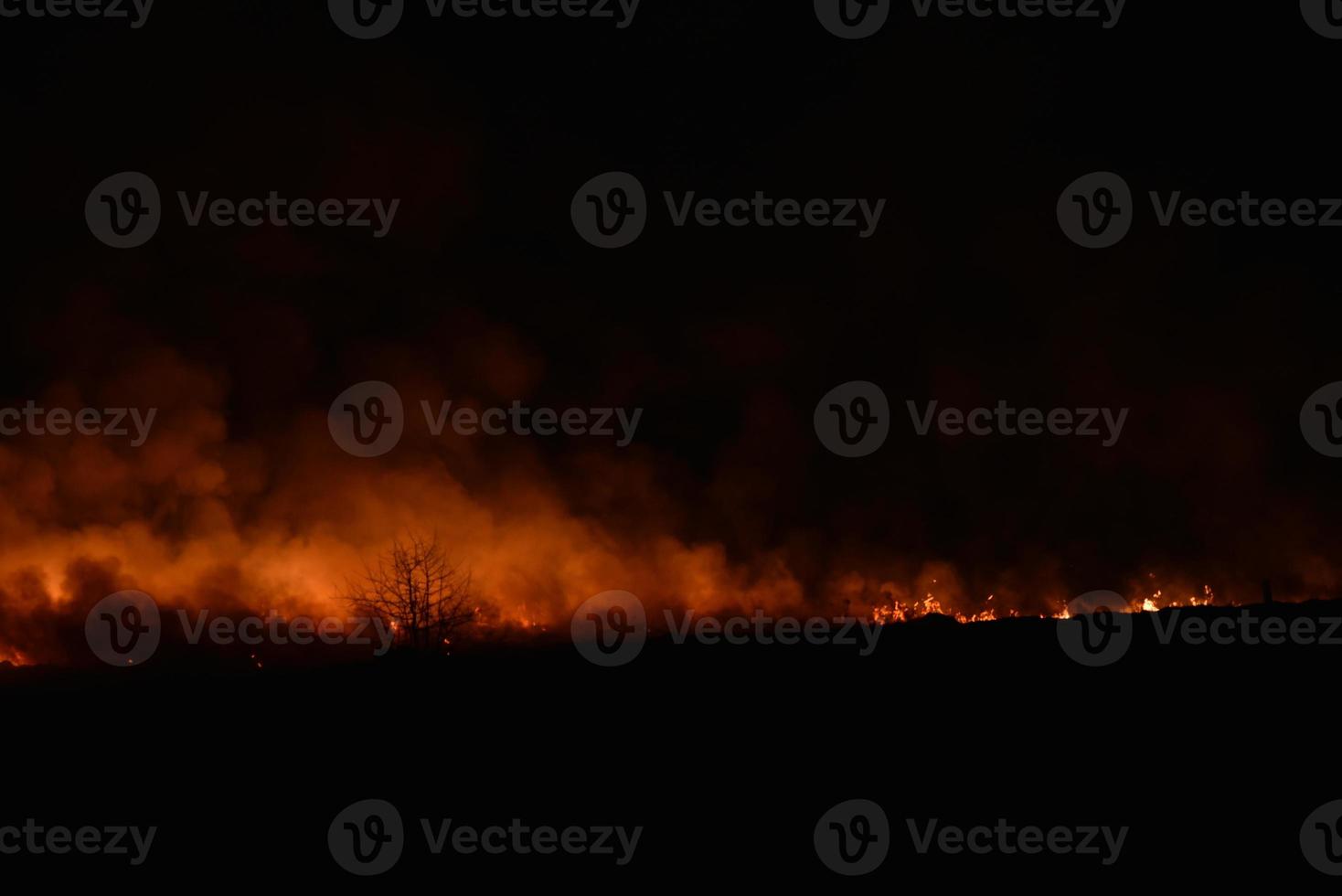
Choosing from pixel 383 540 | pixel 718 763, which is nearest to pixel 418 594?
pixel 383 540

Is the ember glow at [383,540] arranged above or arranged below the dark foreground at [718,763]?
above

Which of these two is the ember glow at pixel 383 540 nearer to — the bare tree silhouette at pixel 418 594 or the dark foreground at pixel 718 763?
the bare tree silhouette at pixel 418 594

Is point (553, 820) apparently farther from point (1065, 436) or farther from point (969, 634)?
point (1065, 436)

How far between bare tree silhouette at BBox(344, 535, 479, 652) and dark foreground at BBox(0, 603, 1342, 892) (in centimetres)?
425

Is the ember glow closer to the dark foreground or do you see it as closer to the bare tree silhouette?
the bare tree silhouette

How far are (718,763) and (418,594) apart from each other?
16.9 meters

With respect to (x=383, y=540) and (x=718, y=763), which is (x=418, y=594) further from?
(x=718, y=763)

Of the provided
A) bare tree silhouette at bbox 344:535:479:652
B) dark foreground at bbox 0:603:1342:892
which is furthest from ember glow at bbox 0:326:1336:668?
dark foreground at bbox 0:603:1342:892

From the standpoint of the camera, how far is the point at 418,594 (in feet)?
107

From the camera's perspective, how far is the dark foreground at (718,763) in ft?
47.3

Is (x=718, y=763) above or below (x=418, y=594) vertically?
below

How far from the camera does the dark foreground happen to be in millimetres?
14406

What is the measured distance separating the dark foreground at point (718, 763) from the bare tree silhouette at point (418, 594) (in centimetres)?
425

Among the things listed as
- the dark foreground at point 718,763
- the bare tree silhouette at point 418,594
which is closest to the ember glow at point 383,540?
the bare tree silhouette at point 418,594
